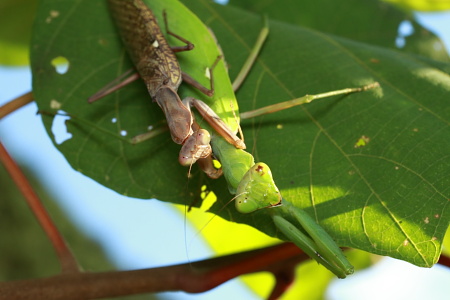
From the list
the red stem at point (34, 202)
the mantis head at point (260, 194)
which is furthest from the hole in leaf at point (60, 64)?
the mantis head at point (260, 194)

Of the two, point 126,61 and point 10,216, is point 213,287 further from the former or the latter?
point 10,216

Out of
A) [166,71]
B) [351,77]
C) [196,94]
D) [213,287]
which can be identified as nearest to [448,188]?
[351,77]

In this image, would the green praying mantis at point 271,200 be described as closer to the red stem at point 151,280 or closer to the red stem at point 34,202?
the red stem at point 151,280

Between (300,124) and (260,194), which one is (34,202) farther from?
(300,124)

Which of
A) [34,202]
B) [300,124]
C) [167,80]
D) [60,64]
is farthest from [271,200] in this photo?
[60,64]

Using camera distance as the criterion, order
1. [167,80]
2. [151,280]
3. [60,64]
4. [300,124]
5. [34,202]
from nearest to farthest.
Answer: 1. [151,280]
2. [34,202]
3. [300,124]
4. [167,80]
5. [60,64]
